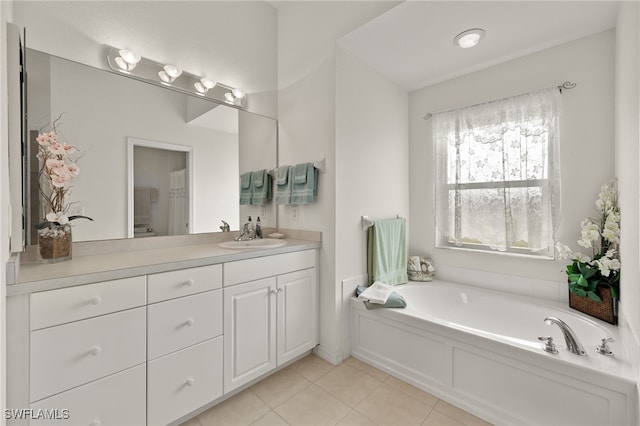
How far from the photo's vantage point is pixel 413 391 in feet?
6.17

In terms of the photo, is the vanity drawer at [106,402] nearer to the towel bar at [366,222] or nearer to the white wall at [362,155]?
the white wall at [362,155]

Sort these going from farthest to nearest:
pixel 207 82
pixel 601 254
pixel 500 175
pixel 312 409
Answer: pixel 500 175, pixel 207 82, pixel 601 254, pixel 312 409

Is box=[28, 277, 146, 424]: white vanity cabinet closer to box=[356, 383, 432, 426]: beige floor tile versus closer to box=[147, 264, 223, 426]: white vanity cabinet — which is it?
box=[147, 264, 223, 426]: white vanity cabinet

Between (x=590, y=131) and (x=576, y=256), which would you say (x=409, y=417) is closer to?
(x=576, y=256)

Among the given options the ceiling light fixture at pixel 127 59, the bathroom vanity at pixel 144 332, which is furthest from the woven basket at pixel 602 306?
the ceiling light fixture at pixel 127 59

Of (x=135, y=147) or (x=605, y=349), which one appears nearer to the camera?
(x=605, y=349)

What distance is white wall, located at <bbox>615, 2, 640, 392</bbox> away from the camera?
4.06ft

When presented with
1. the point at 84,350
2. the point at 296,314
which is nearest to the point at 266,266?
the point at 296,314

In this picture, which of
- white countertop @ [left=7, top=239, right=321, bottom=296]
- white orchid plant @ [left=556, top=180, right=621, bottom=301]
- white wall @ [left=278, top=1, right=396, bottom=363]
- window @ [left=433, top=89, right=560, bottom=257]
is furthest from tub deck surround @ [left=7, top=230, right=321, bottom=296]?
white orchid plant @ [left=556, top=180, right=621, bottom=301]

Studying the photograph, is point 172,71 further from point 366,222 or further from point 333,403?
point 333,403

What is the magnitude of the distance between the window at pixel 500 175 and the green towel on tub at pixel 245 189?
1.78 m

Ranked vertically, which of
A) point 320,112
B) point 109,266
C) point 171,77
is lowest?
point 109,266

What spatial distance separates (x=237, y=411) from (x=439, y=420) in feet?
3.86

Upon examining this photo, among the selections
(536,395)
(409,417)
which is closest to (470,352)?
(536,395)
